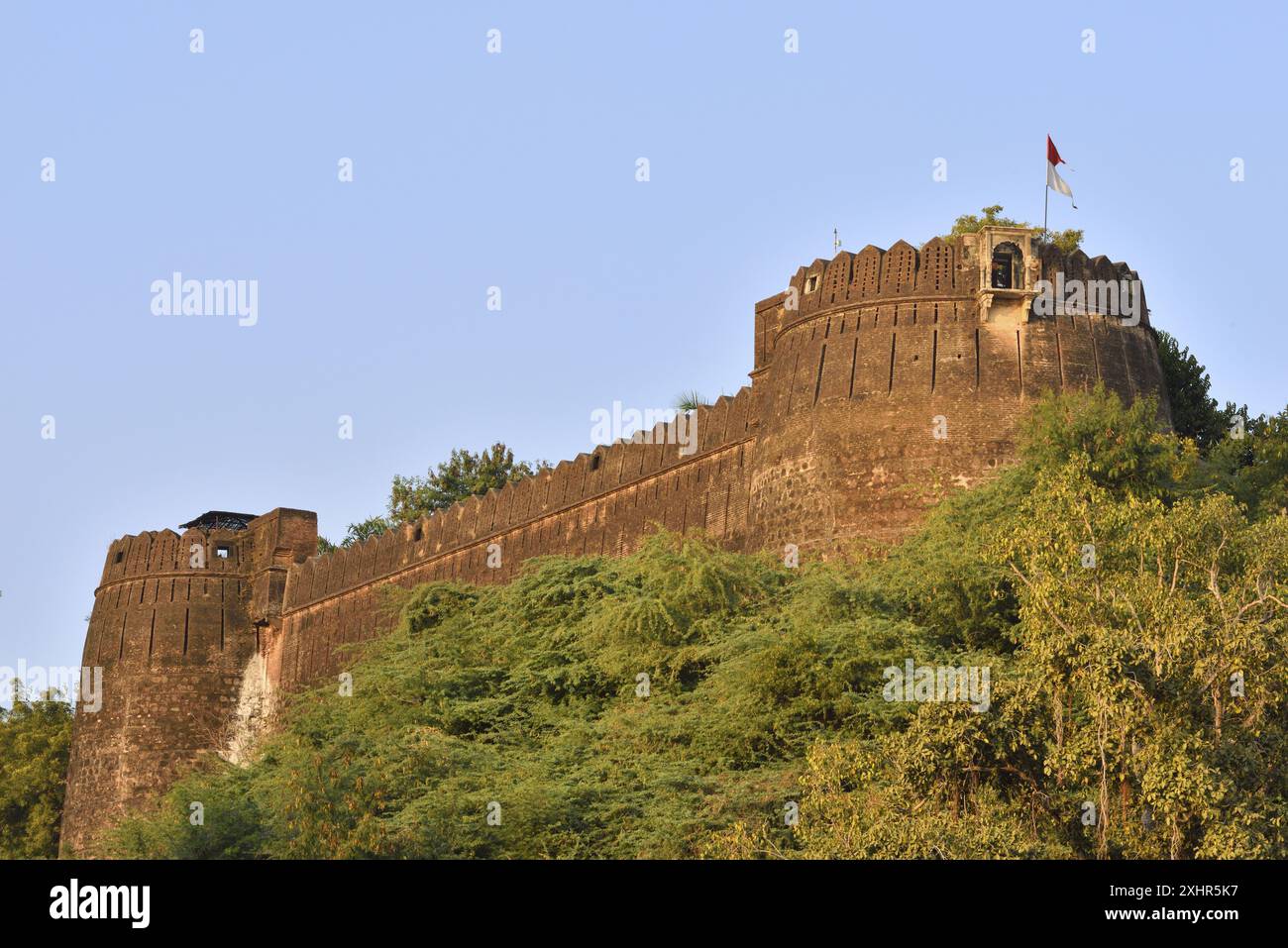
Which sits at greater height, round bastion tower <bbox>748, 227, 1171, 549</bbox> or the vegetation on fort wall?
round bastion tower <bbox>748, 227, 1171, 549</bbox>

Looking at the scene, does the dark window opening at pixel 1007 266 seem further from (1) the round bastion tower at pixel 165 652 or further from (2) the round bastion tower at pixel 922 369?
(1) the round bastion tower at pixel 165 652

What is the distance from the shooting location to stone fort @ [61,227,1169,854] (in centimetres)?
2059

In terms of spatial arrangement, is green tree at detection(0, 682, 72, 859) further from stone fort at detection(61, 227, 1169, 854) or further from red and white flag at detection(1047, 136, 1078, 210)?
red and white flag at detection(1047, 136, 1078, 210)

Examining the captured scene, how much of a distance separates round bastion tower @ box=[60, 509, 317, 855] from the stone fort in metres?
0.05

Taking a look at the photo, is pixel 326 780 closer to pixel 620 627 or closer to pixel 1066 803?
pixel 620 627

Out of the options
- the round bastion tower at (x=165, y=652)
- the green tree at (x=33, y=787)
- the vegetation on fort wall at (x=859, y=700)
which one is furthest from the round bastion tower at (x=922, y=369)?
the green tree at (x=33, y=787)

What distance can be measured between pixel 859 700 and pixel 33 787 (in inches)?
862

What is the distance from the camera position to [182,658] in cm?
3222

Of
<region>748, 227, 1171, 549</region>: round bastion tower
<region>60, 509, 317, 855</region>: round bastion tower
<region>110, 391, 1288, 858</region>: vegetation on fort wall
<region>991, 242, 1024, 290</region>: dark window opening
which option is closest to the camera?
<region>110, 391, 1288, 858</region>: vegetation on fort wall

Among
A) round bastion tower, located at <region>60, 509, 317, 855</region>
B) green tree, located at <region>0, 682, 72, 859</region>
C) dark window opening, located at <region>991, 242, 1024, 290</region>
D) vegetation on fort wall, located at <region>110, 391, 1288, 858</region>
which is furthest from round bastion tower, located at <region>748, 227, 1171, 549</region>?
green tree, located at <region>0, 682, 72, 859</region>

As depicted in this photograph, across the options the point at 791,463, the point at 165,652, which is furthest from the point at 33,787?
the point at 791,463

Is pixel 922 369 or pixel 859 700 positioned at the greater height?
pixel 922 369

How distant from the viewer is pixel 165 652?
32.2 metres

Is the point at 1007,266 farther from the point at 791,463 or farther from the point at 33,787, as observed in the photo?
the point at 33,787
